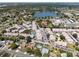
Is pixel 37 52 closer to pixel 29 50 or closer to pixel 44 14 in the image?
pixel 29 50

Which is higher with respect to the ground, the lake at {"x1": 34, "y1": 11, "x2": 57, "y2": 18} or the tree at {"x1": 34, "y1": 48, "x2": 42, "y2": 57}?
the lake at {"x1": 34, "y1": 11, "x2": 57, "y2": 18}

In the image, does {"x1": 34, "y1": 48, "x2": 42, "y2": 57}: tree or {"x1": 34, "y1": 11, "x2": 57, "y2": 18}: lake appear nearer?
{"x1": 34, "y1": 48, "x2": 42, "y2": 57}: tree

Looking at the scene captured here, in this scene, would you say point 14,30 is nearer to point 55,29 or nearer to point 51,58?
point 55,29

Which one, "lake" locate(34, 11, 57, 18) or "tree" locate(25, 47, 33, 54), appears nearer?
"tree" locate(25, 47, 33, 54)

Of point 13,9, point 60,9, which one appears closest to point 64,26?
point 60,9

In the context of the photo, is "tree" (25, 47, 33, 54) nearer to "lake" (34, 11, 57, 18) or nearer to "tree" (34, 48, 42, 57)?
"tree" (34, 48, 42, 57)

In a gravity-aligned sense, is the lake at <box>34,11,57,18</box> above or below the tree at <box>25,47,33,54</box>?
above

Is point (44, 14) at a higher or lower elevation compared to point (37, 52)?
higher

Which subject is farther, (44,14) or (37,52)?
(44,14)

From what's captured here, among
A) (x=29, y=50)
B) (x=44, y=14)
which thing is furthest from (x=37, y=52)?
(x=44, y=14)

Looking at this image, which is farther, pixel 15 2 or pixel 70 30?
pixel 15 2

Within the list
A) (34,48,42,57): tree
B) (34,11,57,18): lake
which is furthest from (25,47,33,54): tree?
(34,11,57,18): lake
